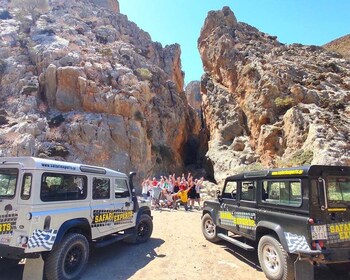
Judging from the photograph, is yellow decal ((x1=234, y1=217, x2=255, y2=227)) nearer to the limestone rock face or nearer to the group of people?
the group of people

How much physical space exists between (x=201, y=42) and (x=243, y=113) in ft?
53.6

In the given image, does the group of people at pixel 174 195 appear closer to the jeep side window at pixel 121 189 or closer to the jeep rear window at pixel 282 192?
the jeep side window at pixel 121 189

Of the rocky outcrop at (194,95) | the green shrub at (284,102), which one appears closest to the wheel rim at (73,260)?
the green shrub at (284,102)

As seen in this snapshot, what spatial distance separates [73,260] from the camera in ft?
19.0

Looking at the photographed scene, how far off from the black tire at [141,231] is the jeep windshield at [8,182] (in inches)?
151

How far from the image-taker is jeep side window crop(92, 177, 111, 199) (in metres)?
6.75

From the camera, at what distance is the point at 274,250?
5660 millimetres

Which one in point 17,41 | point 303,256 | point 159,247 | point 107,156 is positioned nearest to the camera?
point 303,256

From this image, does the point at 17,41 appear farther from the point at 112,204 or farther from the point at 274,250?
the point at 274,250

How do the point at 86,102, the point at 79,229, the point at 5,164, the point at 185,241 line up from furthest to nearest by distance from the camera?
the point at 86,102 → the point at 185,241 → the point at 79,229 → the point at 5,164

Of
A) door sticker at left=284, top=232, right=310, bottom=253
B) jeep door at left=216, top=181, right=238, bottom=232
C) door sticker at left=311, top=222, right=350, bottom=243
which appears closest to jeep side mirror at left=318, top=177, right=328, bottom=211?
door sticker at left=311, top=222, right=350, bottom=243

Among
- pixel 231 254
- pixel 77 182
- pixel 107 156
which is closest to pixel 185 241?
pixel 231 254

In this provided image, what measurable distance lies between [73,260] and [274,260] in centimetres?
436

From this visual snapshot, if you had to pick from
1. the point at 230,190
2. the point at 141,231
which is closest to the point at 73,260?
the point at 141,231
